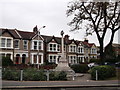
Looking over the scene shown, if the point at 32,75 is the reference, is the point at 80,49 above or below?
above

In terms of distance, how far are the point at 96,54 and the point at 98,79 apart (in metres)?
53.1

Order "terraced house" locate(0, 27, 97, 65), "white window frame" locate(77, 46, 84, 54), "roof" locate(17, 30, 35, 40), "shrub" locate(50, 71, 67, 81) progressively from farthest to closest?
1. "white window frame" locate(77, 46, 84, 54)
2. "roof" locate(17, 30, 35, 40)
3. "terraced house" locate(0, 27, 97, 65)
4. "shrub" locate(50, 71, 67, 81)

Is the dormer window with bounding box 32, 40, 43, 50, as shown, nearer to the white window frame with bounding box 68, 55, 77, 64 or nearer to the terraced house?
the terraced house

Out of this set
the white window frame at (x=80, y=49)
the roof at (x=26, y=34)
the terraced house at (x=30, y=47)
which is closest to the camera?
the terraced house at (x=30, y=47)

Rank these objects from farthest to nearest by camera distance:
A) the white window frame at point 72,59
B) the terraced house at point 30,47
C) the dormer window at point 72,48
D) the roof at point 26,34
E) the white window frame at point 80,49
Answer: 1. the white window frame at point 80,49
2. the dormer window at point 72,48
3. the white window frame at point 72,59
4. the roof at point 26,34
5. the terraced house at point 30,47

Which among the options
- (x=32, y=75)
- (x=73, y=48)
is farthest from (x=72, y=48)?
(x=32, y=75)

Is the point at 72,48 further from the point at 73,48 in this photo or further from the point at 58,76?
the point at 58,76

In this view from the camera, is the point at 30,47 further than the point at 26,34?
No

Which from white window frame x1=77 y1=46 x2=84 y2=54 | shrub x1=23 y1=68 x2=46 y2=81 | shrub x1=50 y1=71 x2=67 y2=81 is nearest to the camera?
shrub x1=23 y1=68 x2=46 y2=81

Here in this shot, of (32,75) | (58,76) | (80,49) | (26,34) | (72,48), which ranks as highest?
(26,34)

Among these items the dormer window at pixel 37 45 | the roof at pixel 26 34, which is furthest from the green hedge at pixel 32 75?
the dormer window at pixel 37 45

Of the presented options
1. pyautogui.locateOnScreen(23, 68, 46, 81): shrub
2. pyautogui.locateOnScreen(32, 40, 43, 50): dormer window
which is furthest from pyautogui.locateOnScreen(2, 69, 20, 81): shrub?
pyautogui.locateOnScreen(32, 40, 43, 50): dormer window

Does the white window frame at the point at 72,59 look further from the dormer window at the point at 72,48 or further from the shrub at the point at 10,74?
the shrub at the point at 10,74

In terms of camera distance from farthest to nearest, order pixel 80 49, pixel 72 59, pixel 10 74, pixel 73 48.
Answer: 1. pixel 80 49
2. pixel 73 48
3. pixel 72 59
4. pixel 10 74
